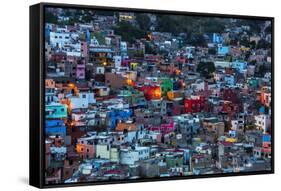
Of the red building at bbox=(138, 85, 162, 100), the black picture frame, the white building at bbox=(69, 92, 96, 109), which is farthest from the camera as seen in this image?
the red building at bbox=(138, 85, 162, 100)

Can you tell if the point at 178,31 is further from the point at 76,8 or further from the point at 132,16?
the point at 76,8

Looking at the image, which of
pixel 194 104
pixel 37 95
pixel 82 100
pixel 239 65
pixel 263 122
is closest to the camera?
pixel 37 95

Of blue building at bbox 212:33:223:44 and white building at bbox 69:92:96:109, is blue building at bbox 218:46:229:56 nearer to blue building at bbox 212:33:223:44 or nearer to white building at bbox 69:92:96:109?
blue building at bbox 212:33:223:44

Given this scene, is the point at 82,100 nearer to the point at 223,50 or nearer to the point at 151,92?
the point at 151,92

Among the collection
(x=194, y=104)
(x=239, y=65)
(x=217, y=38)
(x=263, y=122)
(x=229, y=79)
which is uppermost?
(x=217, y=38)

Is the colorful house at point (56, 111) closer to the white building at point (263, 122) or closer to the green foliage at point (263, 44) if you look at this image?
the white building at point (263, 122)

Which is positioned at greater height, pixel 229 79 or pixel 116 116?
pixel 229 79

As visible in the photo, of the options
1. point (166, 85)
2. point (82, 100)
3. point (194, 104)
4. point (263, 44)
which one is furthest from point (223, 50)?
point (82, 100)

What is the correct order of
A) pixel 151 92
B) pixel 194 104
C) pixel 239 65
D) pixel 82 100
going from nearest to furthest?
pixel 82 100, pixel 151 92, pixel 194 104, pixel 239 65

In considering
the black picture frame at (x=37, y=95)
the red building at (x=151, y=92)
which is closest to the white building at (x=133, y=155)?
the black picture frame at (x=37, y=95)

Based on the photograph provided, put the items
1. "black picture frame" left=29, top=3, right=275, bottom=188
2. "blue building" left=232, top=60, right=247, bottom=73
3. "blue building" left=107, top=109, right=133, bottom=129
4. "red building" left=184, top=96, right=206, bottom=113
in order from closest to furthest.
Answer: "black picture frame" left=29, top=3, right=275, bottom=188, "blue building" left=107, top=109, right=133, bottom=129, "red building" left=184, top=96, right=206, bottom=113, "blue building" left=232, top=60, right=247, bottom=73

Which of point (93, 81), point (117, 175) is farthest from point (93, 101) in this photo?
point (117, 175)

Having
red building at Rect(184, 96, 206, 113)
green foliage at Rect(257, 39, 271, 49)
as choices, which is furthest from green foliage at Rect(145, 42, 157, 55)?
green foliage at Rect(257, 39, 271, 49)
